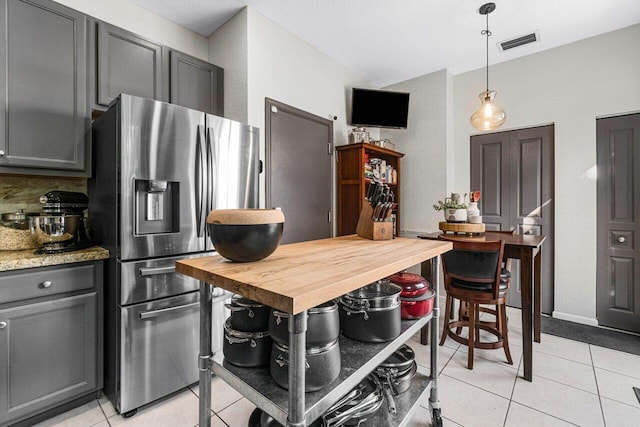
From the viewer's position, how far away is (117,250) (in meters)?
1.73

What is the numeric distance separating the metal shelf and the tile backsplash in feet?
6.44

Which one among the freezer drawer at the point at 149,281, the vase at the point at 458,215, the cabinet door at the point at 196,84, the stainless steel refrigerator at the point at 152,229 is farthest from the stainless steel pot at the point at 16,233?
the vase at the point at 458,215

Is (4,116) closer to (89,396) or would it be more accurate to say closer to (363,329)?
(89,396)

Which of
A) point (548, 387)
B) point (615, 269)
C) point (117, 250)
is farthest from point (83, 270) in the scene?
point (615, 269)

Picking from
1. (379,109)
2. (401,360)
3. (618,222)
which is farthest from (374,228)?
(618,222)

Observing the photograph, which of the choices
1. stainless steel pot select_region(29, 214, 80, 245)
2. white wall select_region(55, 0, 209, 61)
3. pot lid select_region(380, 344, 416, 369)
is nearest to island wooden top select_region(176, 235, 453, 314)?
pot lid select_region(380, 344, 416, 369)

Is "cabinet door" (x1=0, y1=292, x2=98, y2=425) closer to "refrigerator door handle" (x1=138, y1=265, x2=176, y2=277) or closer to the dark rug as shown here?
"refrigerator door handle" (x1=138, y1=265, x2=176, y2=277)

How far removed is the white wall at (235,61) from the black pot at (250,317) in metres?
1.85

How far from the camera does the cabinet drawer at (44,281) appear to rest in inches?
60.6

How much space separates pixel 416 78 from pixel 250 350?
13.2ft

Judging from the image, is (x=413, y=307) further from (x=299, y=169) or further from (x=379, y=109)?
(x=379, y=109)

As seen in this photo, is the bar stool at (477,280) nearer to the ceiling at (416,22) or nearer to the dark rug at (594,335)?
the dark rug at (594,335)

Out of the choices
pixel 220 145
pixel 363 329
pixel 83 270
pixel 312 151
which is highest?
pixel 312 151

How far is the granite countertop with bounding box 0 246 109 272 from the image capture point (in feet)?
5.05
